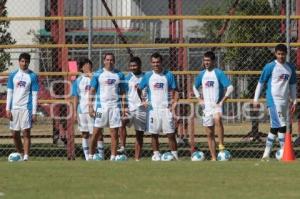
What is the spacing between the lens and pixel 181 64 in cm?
1984

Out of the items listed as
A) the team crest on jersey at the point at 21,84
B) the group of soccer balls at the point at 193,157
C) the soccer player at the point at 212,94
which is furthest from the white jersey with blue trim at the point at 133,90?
the team crest on jersey at the point at 21,84

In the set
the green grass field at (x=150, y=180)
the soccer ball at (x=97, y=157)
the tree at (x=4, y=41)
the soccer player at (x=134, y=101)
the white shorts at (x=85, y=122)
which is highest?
the tree at (x=4, y=41)

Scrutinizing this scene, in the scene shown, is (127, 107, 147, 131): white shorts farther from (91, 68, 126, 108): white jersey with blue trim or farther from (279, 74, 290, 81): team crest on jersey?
(279, 74, 290, 81): team crest on jersey

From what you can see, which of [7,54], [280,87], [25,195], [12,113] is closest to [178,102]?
[280,87]

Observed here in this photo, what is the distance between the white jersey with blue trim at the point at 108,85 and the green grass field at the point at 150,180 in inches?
116

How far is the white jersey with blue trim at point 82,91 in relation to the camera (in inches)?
695

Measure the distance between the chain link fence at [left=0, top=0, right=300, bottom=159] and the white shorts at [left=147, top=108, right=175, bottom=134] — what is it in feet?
3.20

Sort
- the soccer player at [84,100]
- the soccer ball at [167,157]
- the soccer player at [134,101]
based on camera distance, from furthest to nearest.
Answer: the soccer player at [84,100], the soccer player at [134,101], the soccer ball at [167,157]

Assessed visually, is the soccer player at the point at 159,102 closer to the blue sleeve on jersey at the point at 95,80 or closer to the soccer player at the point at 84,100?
the blue sleeve on jersey at the point at 95,80

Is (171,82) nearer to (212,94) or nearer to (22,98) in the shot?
(212,94)

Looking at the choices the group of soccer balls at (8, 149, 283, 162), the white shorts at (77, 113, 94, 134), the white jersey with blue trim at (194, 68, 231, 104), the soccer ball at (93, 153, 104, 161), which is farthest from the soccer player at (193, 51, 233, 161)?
the white shorts at (77, 113, 94, 134)

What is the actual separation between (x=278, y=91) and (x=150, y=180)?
212 inches

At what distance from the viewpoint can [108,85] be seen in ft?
54.4

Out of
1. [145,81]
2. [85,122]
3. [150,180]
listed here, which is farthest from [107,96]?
[150,180]
